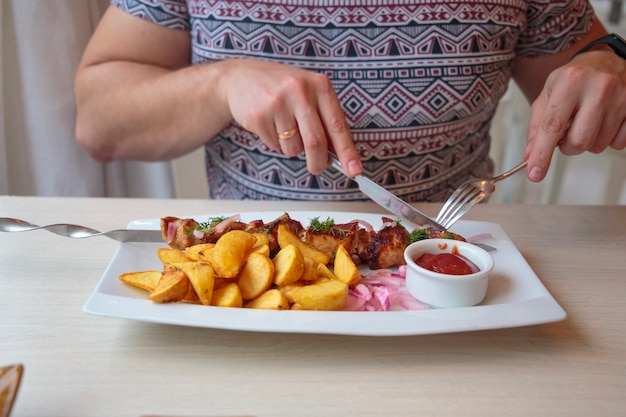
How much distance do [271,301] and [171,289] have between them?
0.13m

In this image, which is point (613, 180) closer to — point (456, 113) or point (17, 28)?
point (456, 113)

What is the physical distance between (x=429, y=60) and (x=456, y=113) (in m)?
0.15

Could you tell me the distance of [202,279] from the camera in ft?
2.67

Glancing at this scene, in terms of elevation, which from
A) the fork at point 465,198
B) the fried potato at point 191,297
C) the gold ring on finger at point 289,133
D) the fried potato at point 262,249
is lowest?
the fried potato at point 191,297

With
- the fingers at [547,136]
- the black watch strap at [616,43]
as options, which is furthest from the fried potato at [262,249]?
the black watch strap at [616,43]

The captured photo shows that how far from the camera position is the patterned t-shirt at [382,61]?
1.31 m

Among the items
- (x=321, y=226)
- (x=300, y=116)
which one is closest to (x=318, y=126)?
(x=300, y=116)

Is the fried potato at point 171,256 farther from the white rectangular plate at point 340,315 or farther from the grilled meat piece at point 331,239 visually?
the grilled meat piece at point 331,239

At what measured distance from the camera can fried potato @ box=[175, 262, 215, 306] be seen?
81 centimetres

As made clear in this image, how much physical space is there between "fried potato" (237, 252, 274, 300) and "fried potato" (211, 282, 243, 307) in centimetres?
1

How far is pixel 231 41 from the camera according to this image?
134cm

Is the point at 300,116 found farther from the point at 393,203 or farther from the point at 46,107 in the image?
the point at 46,107

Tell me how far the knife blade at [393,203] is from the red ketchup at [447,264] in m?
0.15

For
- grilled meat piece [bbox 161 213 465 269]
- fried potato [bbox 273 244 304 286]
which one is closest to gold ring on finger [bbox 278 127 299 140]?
grilled meat piece [bbox 161 213 465 269]
